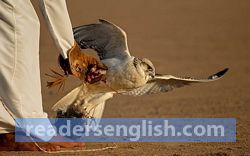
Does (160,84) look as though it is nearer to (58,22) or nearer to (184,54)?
(58,22)

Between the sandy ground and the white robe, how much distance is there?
2.53 ft

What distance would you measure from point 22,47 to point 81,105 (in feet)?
6.29

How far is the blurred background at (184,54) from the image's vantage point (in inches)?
425

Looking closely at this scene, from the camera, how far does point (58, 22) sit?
22.6ft

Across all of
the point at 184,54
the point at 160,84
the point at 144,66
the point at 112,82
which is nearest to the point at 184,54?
the point at 184,54

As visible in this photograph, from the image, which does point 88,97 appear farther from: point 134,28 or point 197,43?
point 134,28

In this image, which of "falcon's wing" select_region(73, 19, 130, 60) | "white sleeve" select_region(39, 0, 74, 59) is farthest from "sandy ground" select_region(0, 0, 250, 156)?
"falcon's wing" select_region(73, 19, 130, 60)

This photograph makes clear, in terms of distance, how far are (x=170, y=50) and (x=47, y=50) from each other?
304 cm

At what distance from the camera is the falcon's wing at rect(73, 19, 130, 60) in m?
9.52

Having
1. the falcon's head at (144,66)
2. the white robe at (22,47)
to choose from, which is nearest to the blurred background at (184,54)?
the falcon's head at (144,66)

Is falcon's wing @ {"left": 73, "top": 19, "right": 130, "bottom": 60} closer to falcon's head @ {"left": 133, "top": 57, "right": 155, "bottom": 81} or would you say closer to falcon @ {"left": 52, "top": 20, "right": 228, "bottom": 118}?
falcon @ {"left": 52, "top": 20, "right": 228, "bottom": 118}

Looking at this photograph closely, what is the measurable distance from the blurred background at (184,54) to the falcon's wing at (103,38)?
4.39ft

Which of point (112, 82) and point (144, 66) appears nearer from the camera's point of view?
point (112, 82)

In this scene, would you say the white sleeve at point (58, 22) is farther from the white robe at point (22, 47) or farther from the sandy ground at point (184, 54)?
the sandy ground at point (184, 54)
